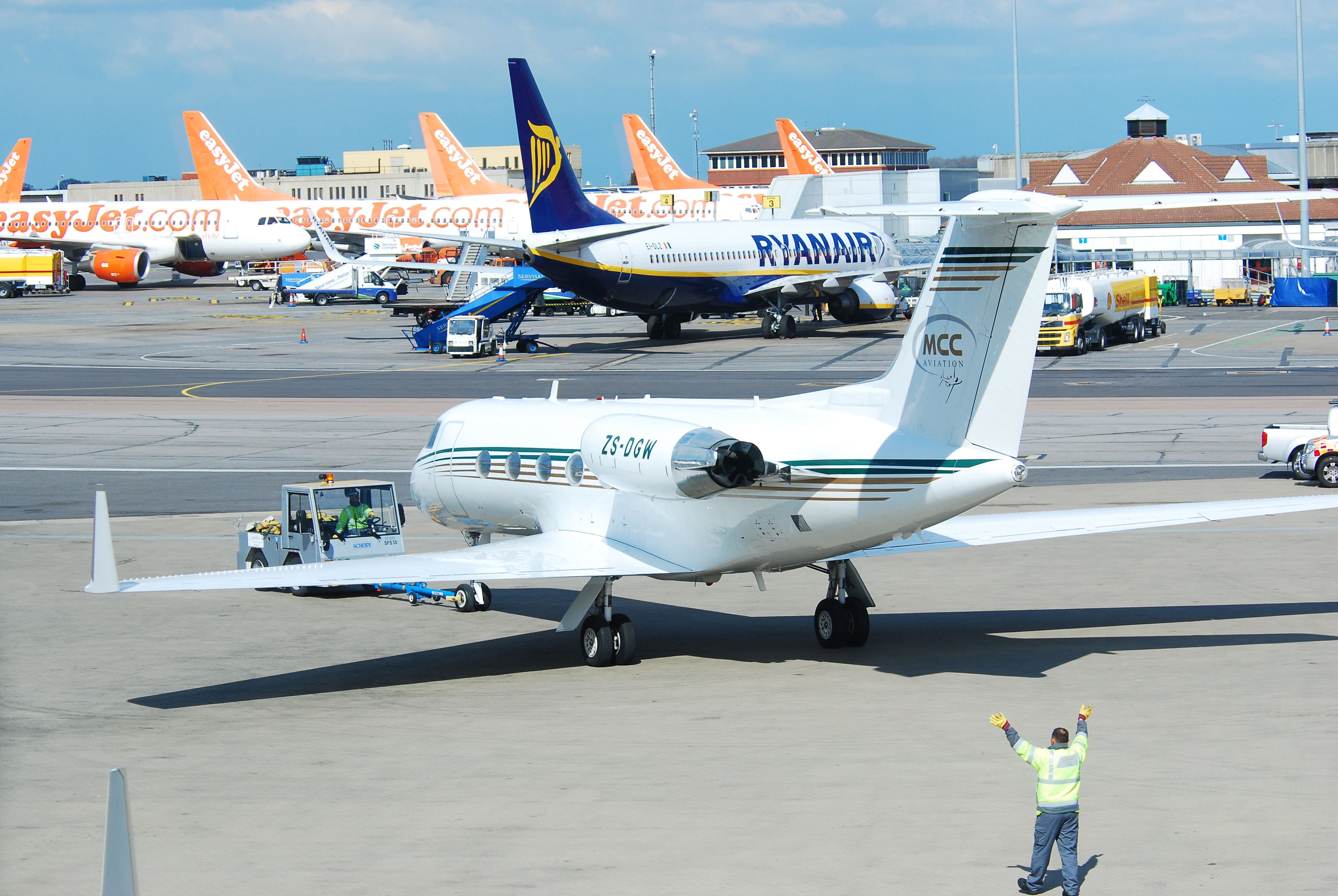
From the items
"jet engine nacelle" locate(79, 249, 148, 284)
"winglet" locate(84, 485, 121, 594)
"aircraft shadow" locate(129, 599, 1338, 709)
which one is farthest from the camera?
"jet engine nacelle" locate(79, 249, 148, 284)

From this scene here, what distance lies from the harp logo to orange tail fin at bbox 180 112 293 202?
229 ft

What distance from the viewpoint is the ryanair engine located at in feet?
251

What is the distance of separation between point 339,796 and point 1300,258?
4290 inches

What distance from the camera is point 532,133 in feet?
198

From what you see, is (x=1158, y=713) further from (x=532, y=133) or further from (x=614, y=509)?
(x=532, y=133)

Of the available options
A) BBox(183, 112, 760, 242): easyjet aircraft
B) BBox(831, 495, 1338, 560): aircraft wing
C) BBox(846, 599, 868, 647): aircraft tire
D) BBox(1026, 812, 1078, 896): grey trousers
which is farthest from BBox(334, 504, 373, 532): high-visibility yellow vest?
BBox(183, 112, 760, 242): easyjet aircraft

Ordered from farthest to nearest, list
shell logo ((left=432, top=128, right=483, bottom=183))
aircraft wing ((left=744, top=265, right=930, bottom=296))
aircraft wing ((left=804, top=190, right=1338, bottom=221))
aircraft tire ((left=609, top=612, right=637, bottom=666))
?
shell logo ((left=432, top=128, right=483, bottom=183))
aircraft wing ((left=744, top=265, right=930, bottom=296))
aircraft tire ((left=609, top=612, right=637, bottom=666))
aircraft wing ((left=804, top=190, right=1338, bottom=221))

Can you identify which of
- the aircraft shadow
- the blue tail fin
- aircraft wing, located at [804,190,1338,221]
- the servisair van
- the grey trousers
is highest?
the blue tail fin

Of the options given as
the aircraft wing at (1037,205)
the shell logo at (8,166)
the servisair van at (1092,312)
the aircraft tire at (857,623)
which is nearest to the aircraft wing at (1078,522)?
the aircraft tire at (857,623)

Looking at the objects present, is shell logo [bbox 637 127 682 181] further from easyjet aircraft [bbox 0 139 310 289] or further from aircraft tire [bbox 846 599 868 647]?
aircraft tire [bbox 846 599 868 647]

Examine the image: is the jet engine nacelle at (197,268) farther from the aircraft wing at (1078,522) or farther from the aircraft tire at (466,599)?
the aircraft wing at (1078,522)

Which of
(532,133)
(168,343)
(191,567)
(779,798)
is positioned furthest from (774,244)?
(779,798)

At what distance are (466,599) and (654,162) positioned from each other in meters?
105

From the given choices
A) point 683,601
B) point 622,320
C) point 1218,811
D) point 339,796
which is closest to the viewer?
point 1218,811
